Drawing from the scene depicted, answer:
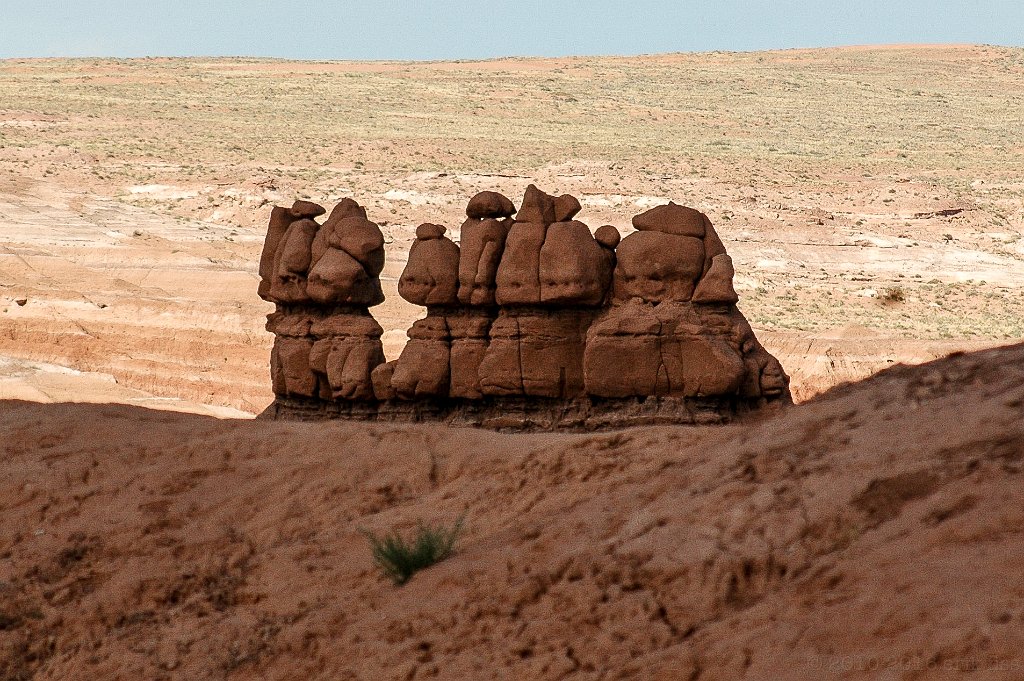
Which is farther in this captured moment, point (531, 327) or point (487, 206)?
point (487, 206)

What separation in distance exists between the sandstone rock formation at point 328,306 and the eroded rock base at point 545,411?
333 millimetres

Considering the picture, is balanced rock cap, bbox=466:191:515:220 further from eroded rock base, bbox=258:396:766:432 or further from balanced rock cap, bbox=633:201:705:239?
eroded rock base, bbox=258:396:766:432

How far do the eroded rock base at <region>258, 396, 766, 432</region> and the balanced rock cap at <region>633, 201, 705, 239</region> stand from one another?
2303mm

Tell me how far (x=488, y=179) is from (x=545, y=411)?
3904 cm

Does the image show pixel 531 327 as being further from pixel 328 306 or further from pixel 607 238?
pixel 328 306

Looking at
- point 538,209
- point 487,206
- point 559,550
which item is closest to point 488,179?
point 487,206

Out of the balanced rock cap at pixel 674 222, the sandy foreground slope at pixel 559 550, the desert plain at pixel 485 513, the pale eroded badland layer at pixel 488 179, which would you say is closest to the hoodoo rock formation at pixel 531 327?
the balanced rock cap at pixel 674 222

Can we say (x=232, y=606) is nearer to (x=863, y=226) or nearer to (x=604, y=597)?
(x=604, y=597)

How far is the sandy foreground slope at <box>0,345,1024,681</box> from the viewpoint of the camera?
20.8 feet

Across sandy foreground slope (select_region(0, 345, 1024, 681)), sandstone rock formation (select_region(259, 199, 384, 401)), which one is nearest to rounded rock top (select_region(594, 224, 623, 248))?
sandstone rock formation (select_region(259, 199, 384, 401))

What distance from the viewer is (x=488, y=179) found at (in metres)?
56.3

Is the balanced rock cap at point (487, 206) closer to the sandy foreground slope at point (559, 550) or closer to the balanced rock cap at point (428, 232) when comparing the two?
the balanced rock cap at point (428, 232)

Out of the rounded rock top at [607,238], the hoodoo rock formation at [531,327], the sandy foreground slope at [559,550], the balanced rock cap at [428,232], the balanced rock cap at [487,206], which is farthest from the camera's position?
the balanced rock cap at [428,232]

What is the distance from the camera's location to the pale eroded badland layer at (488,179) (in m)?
33.2
